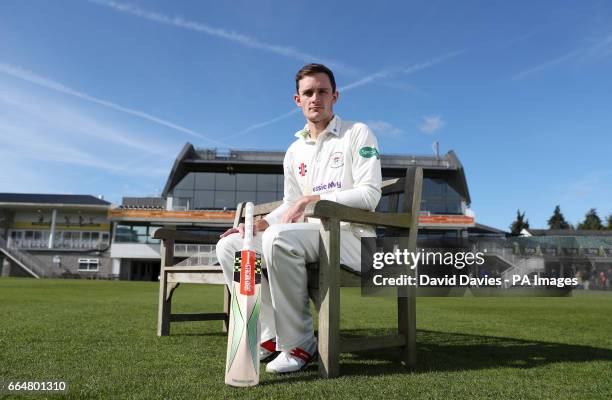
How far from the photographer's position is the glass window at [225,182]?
48.0m

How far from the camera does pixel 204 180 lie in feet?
161

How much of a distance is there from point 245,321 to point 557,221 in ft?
353

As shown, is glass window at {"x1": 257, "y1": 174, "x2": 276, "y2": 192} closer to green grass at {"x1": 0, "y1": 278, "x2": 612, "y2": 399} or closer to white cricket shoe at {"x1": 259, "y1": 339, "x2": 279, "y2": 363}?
green grass at {"x1": 0, "y1": 278, "x2": 612, "y2": 399}

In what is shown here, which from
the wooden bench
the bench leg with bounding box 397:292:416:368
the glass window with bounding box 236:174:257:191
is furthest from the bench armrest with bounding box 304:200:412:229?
the glass window with bounding box 236:174:257:191

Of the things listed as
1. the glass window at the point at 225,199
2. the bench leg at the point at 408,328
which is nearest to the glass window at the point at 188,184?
the glass window at the point at 225,199

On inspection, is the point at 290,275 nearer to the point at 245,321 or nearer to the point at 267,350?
the point at 245,321

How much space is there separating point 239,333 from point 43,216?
5602cm

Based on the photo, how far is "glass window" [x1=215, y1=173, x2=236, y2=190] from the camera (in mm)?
48031

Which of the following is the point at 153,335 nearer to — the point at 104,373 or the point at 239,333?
the point at 104,373

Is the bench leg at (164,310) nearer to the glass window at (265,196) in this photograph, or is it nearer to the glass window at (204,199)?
the glass window at (265,196)

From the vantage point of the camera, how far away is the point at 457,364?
9.04 ft

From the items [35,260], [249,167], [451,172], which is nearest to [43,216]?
[35,260]

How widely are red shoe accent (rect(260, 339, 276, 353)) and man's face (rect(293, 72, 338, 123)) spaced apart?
1.34m

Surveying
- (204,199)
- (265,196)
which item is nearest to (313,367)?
(265,196)
